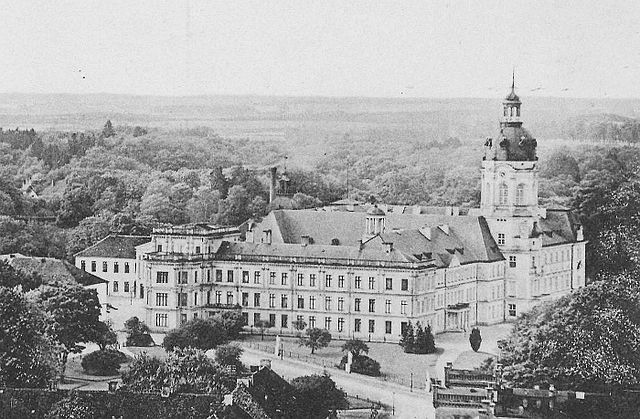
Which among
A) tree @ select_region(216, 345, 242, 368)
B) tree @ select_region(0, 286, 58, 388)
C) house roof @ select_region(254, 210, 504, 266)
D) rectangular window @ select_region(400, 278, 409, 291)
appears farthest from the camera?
house roof @ select_region(254, 210, 504, 266)

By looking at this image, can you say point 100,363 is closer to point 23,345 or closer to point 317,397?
point 23,345

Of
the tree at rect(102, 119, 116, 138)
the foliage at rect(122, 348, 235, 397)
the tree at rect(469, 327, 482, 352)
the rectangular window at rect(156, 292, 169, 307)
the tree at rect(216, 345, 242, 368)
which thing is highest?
the tree at rect(102, 119, 116, 138)

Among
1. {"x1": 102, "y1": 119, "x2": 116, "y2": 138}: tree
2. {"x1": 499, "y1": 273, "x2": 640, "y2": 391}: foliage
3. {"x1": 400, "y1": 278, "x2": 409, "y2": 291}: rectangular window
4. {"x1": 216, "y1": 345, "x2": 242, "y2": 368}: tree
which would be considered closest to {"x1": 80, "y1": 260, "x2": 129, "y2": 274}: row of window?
{"x1": 400, "y1": 278, "x2": 409, "y2": 291}: rectangular window

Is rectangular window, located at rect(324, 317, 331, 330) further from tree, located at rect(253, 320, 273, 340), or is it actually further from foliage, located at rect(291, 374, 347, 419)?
foliage, located at rect(291, 374, 347, 419)

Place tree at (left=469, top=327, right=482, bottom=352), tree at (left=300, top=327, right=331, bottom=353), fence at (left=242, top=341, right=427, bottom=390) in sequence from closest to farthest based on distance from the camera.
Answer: fence at (left=242, top=341, right=427, bottom=390) < tree at (left=469, top=327, right=482, bottom=352) < tree at (left=300, top=327, right=331, bottom=353)

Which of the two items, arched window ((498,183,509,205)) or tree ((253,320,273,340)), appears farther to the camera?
arched window ((498,183,509,205))

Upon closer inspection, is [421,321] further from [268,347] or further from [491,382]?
[491,382]

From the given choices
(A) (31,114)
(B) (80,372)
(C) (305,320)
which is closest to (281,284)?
(C) (305,320)
